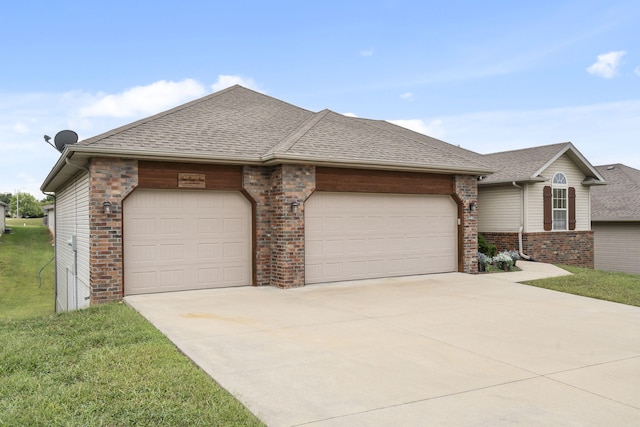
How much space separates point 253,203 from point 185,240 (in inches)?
67.7

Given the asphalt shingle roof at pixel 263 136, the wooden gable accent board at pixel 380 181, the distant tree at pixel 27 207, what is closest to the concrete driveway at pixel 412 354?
the wooden gable accent board at pixel 380 181

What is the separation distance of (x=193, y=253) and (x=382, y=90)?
34.6 feet

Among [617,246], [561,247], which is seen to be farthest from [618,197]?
[561,247]

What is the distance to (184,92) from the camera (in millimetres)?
32344

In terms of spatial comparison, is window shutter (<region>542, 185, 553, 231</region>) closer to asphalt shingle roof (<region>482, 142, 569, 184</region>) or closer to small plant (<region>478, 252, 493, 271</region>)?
asphalt shingle roof (<region>482, 142, 569, 184</region>)

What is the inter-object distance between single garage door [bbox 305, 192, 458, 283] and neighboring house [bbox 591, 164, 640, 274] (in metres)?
10.8

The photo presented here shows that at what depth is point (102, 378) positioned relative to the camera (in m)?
4.90

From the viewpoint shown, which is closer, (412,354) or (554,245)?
(412,354)

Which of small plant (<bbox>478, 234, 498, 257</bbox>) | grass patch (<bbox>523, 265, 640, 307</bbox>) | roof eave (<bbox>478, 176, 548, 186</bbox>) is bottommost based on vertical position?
grass patch (<bbox>523, 265, 640, 307</bbox>)

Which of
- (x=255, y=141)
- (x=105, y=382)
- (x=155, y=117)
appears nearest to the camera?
(x=105, y=382)

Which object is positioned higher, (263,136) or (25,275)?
(263,136)

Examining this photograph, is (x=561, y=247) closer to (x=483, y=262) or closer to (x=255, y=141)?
(x=483, y=262)

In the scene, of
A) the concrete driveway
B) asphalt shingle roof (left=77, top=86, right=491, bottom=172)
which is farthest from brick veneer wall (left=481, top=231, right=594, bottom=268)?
the concrete driveway

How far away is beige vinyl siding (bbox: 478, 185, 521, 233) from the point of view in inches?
671
